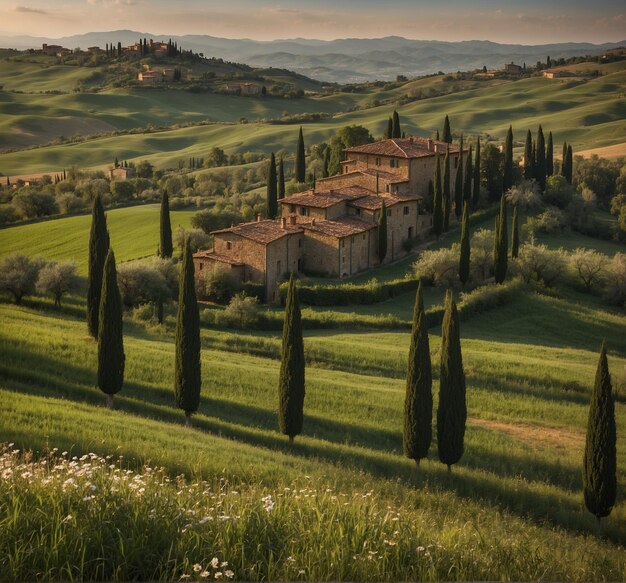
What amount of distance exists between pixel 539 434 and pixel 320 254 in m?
25.7

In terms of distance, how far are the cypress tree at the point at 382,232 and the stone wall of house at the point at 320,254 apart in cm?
442

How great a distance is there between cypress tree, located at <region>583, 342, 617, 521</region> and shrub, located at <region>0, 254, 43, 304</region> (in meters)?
31.8

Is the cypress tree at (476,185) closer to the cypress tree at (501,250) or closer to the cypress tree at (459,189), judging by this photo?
the cypress tree at (459,189)

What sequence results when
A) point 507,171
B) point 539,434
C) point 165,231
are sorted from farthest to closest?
point 507,171 < point 165,231 < point 539,434

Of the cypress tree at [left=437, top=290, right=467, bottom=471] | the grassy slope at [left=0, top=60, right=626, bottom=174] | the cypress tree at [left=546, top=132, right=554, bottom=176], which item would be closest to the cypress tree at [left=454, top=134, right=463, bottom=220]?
the cypress tree at [left=546, top=132, right=554, bottom=176]

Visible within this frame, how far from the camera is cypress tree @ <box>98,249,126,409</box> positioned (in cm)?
2628

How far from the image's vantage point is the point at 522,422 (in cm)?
3062

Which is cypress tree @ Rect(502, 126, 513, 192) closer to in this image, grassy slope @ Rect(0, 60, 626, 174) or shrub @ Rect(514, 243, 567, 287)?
shrub @ Rect(514, 243, 567, 287)

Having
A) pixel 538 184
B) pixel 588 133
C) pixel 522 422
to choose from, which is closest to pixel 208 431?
pixel 522 422

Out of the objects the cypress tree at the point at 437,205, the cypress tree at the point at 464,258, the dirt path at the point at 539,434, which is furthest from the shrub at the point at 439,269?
the dirt path at the point at 539,434

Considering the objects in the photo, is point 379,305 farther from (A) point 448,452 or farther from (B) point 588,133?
(B) point 588,133

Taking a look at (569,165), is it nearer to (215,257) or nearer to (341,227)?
(341,227)

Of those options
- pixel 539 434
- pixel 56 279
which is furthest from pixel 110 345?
pixel 56 279

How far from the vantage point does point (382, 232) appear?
179 ft
